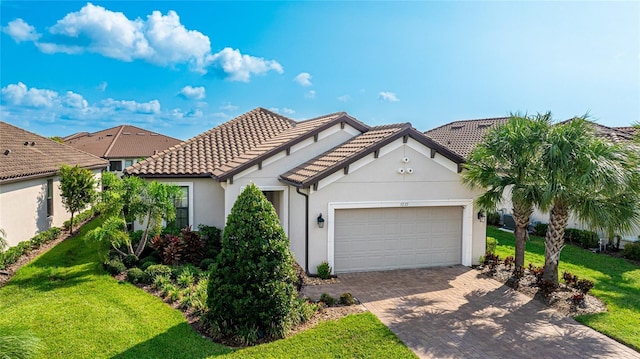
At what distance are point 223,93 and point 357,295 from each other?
15.8 metres

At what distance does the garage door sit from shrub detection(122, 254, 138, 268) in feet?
22.7

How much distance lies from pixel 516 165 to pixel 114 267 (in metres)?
13.1

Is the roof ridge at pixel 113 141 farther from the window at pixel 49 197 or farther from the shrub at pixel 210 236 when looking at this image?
the shrub at pixel 210 236

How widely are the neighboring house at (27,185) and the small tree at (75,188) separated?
662 millimetres

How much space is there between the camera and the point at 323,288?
11.6 m

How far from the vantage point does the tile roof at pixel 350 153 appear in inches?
496

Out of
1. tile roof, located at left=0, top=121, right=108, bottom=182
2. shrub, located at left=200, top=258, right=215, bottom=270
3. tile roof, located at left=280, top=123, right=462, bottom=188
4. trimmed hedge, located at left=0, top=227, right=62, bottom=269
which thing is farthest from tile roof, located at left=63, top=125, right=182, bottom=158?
tile roof, located at left=280, top=123, right=462, bottom=188

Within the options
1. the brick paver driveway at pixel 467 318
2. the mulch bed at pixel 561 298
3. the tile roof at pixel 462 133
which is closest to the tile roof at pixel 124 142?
the tile roof at pixel 462 133

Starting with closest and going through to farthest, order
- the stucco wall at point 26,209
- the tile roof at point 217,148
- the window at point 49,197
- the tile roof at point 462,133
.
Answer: the stucco wall at point 26,209
the tile roof at point 217,148
the window at point 49,197
the tile roof at point 462,133

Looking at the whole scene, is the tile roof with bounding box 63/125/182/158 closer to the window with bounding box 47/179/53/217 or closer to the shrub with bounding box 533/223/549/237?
the window with bounding box 47/179/53/217

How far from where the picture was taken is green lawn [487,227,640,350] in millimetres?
9156

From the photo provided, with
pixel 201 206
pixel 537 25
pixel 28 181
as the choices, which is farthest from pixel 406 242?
pixel 28 181

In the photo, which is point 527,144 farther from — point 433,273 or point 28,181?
point 28,181

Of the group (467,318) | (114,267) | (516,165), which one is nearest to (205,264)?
(114,267)
